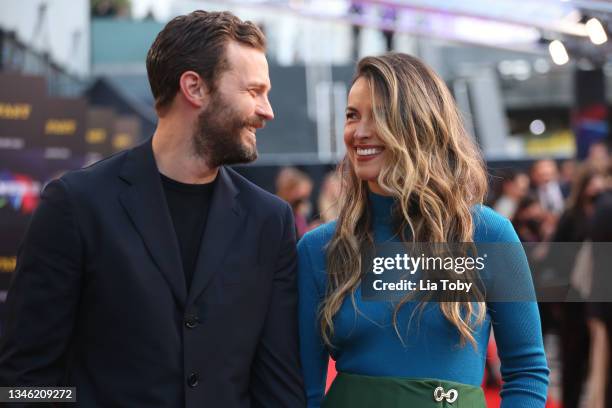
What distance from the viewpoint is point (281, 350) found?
2473mm

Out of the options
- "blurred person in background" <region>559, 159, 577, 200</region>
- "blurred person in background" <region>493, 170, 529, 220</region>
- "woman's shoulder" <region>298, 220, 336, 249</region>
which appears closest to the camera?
"woman's shoulder" <region>298, 220, 336, 249</region>

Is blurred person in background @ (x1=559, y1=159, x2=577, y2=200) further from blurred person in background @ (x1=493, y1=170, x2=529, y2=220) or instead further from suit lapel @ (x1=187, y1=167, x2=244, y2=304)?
suit lapel @ (x1=187, y1=167, x2=244, y2=304)

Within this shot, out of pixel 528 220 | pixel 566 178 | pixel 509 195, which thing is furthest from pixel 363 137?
pixel 566 178

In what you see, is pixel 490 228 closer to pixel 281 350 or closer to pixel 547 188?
pixel 281 350

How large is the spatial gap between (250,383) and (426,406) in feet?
1.48

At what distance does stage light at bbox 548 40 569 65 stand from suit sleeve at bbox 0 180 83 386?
11.0 metres

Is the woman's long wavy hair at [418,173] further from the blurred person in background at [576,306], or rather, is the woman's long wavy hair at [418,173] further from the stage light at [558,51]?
the stage light at [558,51]

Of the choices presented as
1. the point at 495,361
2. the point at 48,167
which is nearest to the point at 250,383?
the point at 48,167

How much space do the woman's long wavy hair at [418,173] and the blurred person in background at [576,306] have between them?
12.3ft

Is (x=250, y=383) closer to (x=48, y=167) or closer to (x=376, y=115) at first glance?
(x=376, y=115)

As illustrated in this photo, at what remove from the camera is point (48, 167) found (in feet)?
22.5

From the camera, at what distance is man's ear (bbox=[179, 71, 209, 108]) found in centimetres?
241

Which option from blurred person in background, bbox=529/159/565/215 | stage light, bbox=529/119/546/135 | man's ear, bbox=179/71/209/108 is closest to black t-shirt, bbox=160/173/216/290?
man's ear, bbox=179/71/209/108

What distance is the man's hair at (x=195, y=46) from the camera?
2402 millimetres
